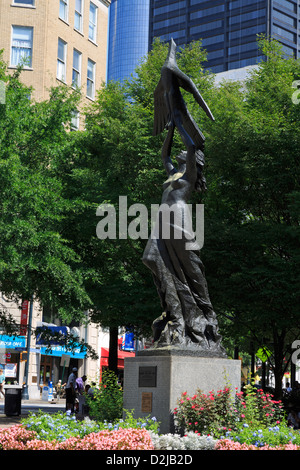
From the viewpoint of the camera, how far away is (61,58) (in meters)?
43.4

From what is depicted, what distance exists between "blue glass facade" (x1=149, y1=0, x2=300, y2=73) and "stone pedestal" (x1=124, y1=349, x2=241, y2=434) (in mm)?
120616

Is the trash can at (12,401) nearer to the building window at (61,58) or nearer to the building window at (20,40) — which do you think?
the building window at (20,40)

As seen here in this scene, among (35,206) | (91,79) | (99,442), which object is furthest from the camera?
(91,79)

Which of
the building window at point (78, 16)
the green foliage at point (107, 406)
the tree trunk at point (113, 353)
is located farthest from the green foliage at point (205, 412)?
the building window at point (78, 16)

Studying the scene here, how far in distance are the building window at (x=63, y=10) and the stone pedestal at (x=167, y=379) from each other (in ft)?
122

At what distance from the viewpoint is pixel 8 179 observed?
61.4 feet

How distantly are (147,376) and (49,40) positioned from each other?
3553cm

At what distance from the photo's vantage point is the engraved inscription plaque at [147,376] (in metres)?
10.0

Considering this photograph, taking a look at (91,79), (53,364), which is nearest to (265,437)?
(53,364)

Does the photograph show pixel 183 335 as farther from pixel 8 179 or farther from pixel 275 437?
pixel 8 179

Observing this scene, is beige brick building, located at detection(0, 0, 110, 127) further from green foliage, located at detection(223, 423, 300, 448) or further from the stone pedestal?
green foliage, located at detection(223, 423, 300, 448)

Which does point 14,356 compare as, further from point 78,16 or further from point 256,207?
point 78,16

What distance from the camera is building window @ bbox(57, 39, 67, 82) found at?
4295 cm
